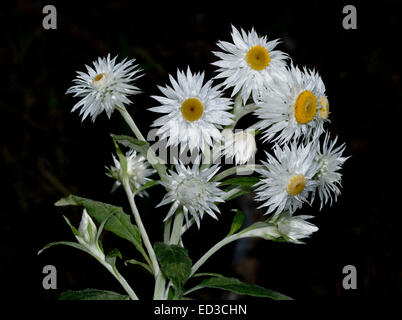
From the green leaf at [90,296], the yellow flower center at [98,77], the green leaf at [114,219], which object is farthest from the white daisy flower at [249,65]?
the green leaf at [90,296]

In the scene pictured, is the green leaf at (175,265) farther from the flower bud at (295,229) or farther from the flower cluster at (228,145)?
the flower bud at (295,229)

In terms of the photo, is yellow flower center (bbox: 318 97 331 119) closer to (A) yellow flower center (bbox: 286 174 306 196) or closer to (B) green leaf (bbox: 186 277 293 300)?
(A) yellow flower center (bbox: 286 174 306 196)

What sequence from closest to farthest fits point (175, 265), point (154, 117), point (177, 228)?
1. point (175, 265)
2. point (177, 228)
3. point (154, 117)

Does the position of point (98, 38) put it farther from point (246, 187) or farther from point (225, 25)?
point (246, 187)

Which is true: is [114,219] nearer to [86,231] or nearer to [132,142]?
[86,231]

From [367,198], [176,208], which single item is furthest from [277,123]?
[367,198]

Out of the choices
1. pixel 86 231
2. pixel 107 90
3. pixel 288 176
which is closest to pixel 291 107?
pixel 288 176
